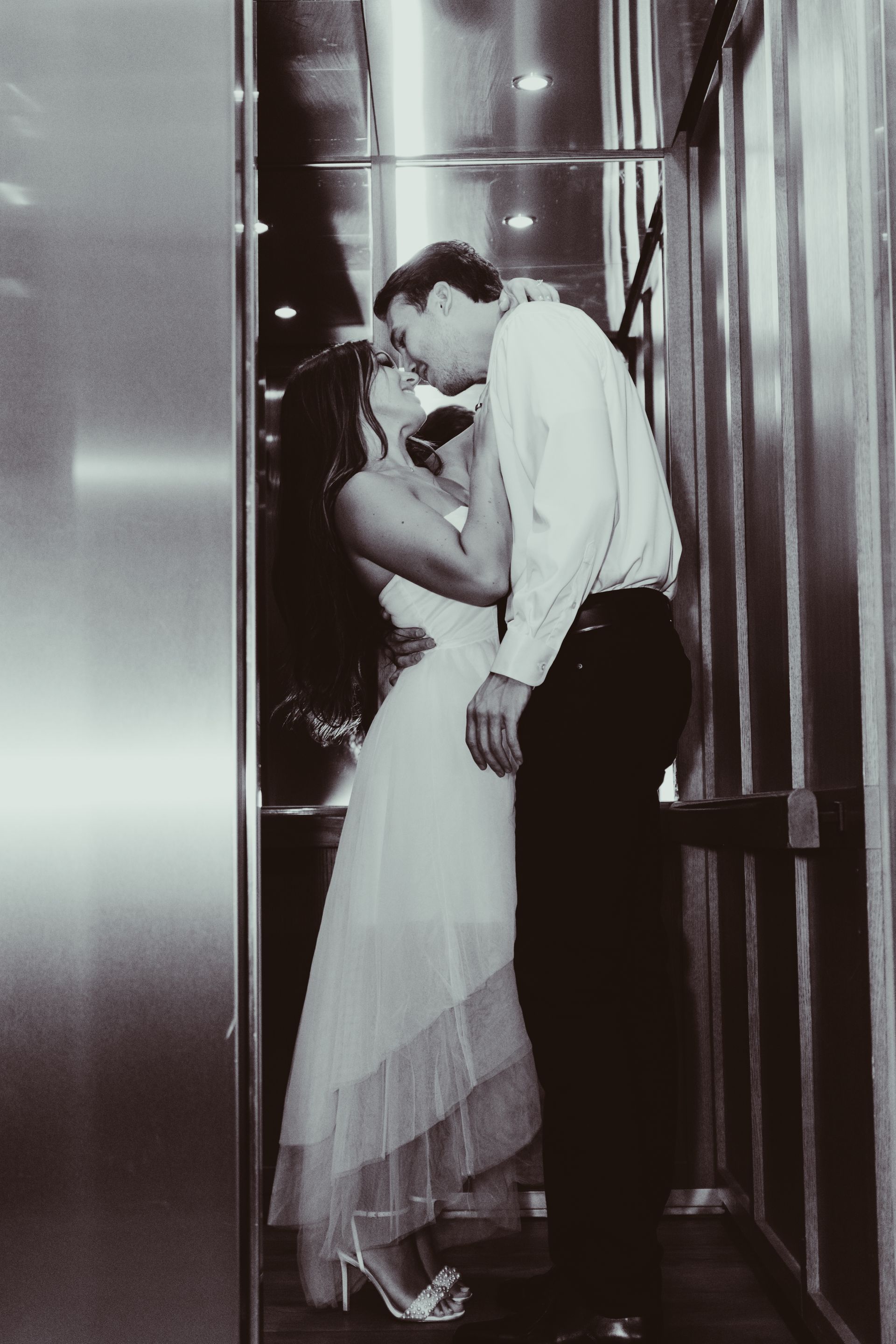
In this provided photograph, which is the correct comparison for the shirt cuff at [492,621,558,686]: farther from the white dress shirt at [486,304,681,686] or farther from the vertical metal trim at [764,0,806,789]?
the vertical metal trim at [764,0,806,789]

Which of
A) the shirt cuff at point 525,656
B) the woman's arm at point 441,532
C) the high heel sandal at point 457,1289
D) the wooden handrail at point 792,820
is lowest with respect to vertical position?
the high heel sandal at point 457,1289

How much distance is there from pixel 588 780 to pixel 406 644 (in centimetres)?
53

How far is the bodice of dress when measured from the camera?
205 cm

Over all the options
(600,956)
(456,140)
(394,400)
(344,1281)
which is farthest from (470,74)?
Result: (344,1281)

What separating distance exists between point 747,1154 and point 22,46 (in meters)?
2.06

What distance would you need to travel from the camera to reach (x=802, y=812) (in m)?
1.56

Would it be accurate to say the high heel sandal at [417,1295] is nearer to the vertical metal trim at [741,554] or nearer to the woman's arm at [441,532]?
the vertical metal trim at [741,554]

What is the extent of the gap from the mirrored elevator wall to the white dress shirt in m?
0.60

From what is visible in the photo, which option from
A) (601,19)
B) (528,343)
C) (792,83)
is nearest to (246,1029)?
(528,343)

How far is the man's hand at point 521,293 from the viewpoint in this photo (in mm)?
2014

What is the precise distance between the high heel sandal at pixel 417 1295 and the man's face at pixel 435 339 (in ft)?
4.29

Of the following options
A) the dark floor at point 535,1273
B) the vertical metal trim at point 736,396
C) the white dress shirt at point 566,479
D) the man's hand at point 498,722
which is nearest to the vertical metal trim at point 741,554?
the vertical metal trim at point 736,396

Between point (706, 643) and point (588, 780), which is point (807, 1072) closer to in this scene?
point (588, 780)

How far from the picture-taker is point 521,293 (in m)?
2.06
